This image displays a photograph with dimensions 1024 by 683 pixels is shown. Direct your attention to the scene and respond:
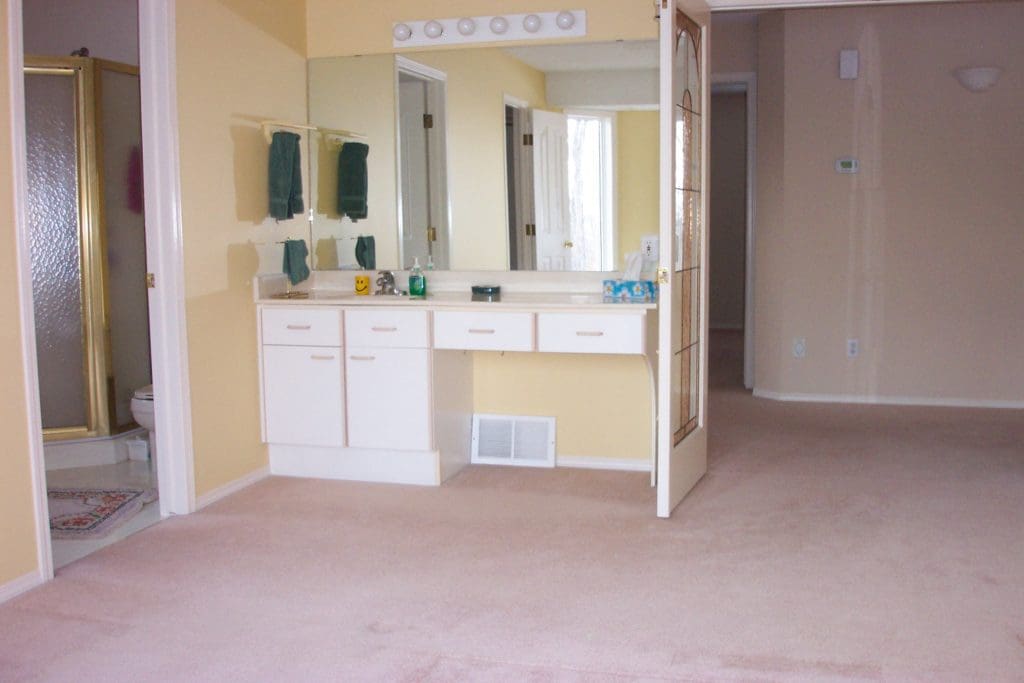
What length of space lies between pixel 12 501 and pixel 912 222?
16.2 feet

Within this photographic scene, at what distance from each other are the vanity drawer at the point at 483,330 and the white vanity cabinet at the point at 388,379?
0.24 feet

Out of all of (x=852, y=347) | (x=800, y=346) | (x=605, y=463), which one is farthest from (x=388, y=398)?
(x=852, y=347)

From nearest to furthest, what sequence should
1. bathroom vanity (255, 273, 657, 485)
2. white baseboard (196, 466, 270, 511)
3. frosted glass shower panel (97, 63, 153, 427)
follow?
white baseboard (196, 466, 270, 511) < bathroom vanity (255, 273, 657, 485) < frosted glass shower panel (97, 63, 153, 427)

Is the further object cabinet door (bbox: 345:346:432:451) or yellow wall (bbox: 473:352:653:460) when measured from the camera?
yellow wall (bbox: 473:352:653:460)

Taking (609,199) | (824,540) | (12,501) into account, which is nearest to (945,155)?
(609,199)

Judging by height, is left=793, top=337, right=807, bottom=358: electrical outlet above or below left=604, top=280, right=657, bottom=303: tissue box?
below

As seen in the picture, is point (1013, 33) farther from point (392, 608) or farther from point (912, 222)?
point (392, 608)

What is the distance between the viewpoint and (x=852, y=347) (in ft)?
20.1

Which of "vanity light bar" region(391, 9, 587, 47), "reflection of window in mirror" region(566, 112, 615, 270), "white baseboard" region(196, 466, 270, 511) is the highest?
"vanity light bar" region(391, 9, 587, 47)

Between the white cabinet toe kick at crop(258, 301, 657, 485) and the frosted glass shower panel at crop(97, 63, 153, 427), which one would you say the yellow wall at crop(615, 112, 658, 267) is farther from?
the frosted glass shower panel at crop(97, 63, 153, 427)

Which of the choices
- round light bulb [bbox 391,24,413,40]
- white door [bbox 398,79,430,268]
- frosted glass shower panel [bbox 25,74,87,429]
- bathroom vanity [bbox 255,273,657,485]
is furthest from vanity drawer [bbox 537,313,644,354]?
frosted glass shower panel [bbox 25,74,87,429]

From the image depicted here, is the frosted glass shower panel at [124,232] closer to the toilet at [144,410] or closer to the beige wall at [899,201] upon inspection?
the toilet at [144,410]

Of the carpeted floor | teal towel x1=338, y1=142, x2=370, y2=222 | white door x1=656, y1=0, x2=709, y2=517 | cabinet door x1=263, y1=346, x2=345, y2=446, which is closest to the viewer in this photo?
the carpeted floor

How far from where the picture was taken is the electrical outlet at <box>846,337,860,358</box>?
241 inches
